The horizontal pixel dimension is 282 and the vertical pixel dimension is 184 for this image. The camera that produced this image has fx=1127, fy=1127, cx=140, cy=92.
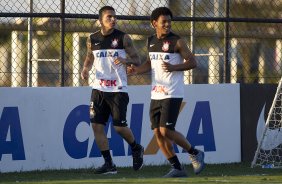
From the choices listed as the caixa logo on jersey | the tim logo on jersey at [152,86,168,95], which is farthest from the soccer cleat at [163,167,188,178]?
the caixa logo on jersey

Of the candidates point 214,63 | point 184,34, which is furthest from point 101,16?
point 184,34

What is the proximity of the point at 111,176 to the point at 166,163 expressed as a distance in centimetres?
228

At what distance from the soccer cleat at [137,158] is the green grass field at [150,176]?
→ 12 centimetres

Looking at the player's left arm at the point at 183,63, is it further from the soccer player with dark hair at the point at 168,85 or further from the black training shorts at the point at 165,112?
the black training shorts at the point at 165,112

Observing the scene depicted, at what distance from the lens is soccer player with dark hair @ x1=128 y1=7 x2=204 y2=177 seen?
45.9ft

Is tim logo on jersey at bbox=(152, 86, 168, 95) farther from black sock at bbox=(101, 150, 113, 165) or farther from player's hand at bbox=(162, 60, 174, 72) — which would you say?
black sock at bbox=(101, 150, 113, 165)

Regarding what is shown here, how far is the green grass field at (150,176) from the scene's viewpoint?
13.4 m

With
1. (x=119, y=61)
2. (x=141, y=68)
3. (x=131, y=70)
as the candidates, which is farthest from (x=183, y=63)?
(x=119, y=61)

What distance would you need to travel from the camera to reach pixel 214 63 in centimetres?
1986

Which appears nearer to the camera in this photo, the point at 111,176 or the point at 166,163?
the point at 111,176

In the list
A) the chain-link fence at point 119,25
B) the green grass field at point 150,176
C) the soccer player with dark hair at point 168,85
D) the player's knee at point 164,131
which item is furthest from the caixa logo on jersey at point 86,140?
the player's knee at point 164,131

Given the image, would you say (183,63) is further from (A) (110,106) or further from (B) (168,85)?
(A) (110,106)

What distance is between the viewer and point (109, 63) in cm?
1465

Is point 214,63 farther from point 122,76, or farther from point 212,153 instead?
point 122,76
